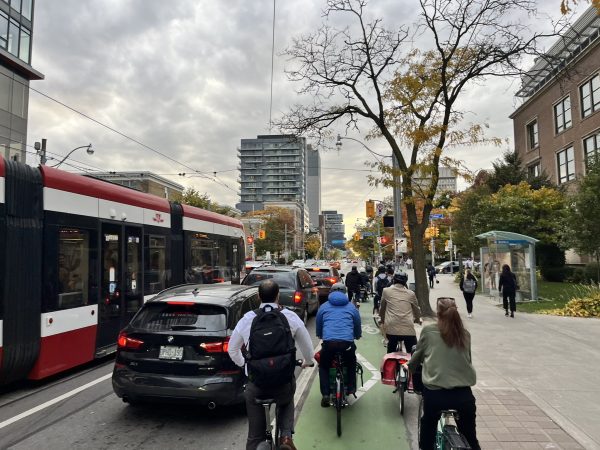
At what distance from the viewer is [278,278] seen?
37.6ft

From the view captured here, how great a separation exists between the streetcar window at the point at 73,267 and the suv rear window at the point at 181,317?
7.69 feet

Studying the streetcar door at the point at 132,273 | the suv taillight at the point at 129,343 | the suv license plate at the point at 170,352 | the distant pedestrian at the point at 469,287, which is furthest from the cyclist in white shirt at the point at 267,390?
the distant pedestrian at the point at 469,287

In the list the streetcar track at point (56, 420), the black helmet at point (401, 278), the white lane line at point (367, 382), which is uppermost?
the black helmet at point (401, 278)

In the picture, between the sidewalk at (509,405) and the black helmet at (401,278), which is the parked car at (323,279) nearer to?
the sidewalk at (509,405)

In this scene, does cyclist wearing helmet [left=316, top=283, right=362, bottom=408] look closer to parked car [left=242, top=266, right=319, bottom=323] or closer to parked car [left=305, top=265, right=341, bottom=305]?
parked car [left=242, top=266, right=319, bottom=323]

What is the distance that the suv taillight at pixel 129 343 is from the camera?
17.0 feet

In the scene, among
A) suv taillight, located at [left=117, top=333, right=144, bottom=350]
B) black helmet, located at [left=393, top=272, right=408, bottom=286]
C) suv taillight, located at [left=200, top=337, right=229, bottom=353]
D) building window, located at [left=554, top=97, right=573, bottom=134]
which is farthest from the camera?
building window, located at [left=554, top=97, right=573, bottom=134]

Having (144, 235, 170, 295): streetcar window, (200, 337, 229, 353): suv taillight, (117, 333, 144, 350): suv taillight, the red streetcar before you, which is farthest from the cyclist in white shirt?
(144, 235, 170, 295): streetcar window

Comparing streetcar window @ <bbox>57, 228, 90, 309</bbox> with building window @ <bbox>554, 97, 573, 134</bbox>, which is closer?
streetcar window @ <bbox>57, 228, 90, 309</bbox>

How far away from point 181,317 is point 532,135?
136 feet

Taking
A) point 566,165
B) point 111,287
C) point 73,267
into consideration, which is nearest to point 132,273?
point 111,287

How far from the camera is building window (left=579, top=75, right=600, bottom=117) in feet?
92.8

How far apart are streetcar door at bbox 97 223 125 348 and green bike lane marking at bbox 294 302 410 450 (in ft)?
12.6

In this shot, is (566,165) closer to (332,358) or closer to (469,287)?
(469,287)
